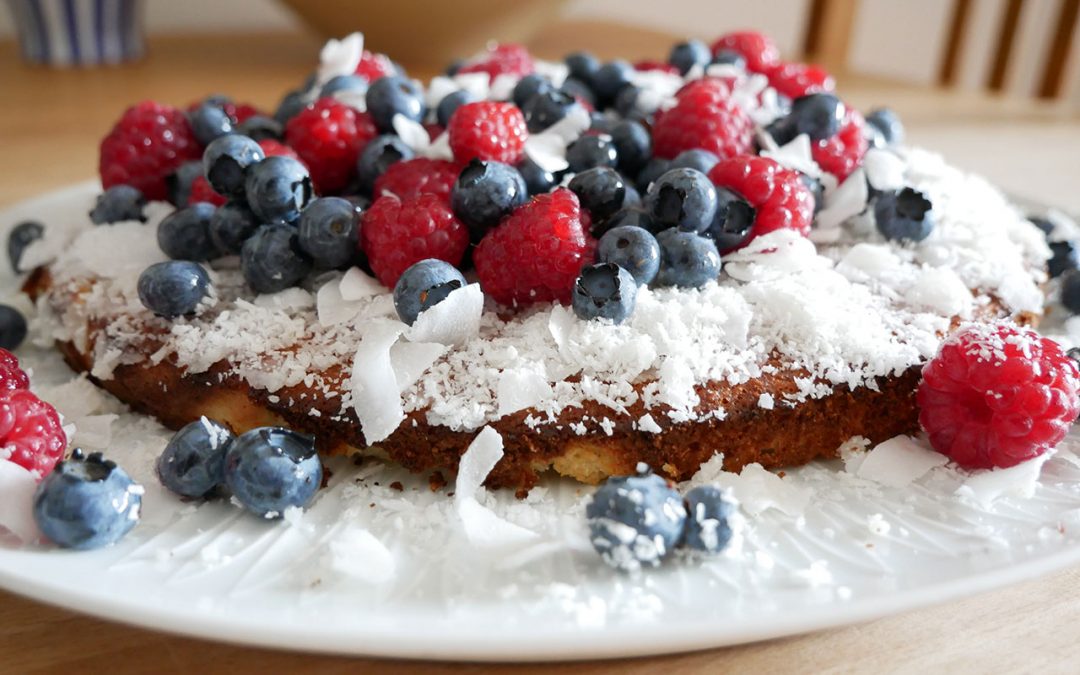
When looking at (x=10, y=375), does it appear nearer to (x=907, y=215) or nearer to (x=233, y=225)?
(x=233, y=225)

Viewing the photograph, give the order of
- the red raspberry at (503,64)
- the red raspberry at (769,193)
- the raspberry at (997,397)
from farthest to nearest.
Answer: the red raspberry at (503,64) → the red raspberry at (769,193) → the raspberry at (997,397)

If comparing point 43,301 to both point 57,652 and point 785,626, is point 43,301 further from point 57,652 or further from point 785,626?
point 785,626

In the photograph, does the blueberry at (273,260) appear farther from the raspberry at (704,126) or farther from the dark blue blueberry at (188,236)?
the raspberry at (704,126)

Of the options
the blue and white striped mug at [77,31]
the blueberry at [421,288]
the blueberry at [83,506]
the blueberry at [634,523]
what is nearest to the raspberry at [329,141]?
the blueberry at [421,288]

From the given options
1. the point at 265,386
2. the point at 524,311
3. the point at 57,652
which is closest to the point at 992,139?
the point at 524,311

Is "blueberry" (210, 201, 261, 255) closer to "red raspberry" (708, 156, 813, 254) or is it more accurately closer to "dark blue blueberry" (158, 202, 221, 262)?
"dark blue blueberry" (158, 202, 221, 262)

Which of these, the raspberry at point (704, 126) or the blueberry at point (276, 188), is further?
the raspberry at point (704, 126)
